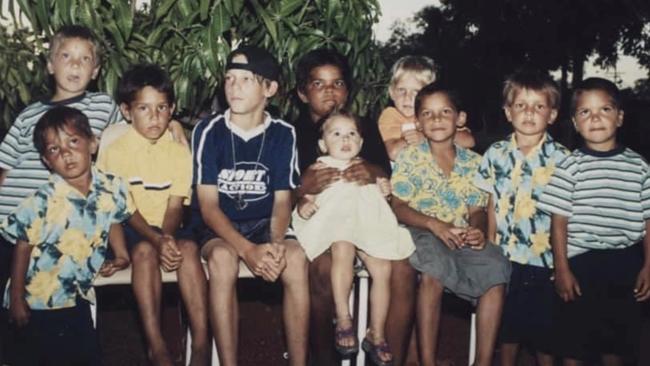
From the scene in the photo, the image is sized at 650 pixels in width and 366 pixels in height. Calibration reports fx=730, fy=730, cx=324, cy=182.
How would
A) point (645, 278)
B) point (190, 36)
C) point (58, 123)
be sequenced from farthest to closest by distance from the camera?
point (190, 36)
point (645, 278)
point (58, 123)

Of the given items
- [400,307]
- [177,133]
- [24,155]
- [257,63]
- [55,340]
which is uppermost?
[257,63]

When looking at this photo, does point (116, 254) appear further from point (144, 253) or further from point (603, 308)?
point (603, 308)

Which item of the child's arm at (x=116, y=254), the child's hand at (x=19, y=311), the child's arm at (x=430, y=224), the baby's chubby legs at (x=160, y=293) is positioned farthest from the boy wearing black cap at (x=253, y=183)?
the child's hand at (x=19, y=311)

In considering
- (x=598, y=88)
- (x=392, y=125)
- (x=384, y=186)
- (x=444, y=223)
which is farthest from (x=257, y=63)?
(x=598, y=88)

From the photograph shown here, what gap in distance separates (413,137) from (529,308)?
0.99 m

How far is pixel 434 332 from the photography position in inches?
124

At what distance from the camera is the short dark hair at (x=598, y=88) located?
3141 mm

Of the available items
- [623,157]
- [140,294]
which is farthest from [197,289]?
[623,157]

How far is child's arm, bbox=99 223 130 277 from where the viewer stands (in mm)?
2953

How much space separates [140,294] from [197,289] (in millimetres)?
228

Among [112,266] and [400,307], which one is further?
[400,307]

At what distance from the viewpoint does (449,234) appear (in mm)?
3205

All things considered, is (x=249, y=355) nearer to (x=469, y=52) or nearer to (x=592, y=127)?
(x=592, y=127)

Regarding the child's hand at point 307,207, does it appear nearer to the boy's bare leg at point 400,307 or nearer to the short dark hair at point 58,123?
the boy's bare leg at point 400,307
